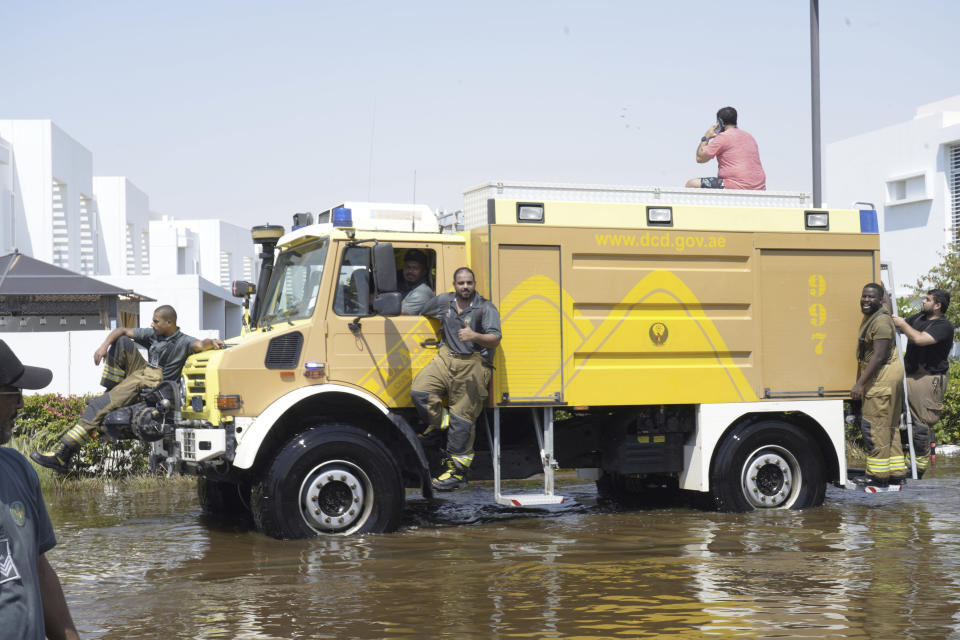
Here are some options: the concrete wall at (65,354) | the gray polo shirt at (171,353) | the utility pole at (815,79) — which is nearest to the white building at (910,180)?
the utility pole at (815,79)

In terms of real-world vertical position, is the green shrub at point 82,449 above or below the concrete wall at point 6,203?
below

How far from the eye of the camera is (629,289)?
9945 millimetres

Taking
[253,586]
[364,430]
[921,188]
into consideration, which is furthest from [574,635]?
[921,188]

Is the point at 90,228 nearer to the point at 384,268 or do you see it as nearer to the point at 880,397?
the point at 384,268

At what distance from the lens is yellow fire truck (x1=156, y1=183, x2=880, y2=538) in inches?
356

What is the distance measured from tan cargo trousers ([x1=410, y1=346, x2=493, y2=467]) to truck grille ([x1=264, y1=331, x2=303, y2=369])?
3.29ft

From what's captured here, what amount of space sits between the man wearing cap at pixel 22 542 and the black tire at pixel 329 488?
5543 mm

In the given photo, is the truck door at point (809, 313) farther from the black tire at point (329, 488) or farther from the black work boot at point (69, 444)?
the black work boot at point (69, 444)

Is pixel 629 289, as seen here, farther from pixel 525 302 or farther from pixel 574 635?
pixel 574 635

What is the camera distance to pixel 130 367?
10891 mm

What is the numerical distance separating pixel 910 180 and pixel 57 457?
28835 millimetres

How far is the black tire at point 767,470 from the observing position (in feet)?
33.6

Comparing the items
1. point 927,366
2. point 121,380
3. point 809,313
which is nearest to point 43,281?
point 121,380

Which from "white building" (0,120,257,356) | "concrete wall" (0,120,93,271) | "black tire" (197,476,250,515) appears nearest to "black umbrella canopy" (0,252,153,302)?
"white building" (0,120,257,356)
